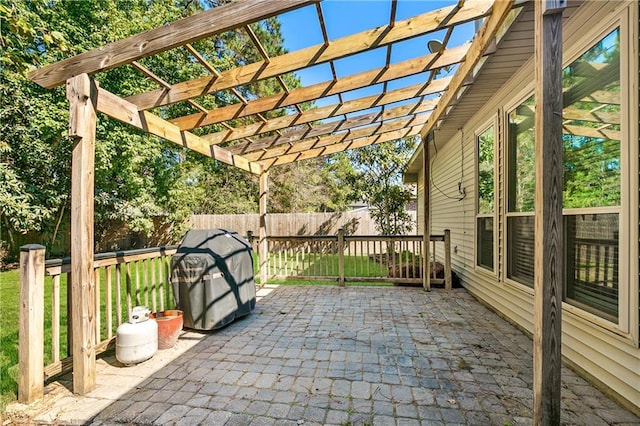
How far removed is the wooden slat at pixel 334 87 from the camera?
3129mm

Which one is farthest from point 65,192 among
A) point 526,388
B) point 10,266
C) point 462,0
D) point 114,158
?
point 526,388

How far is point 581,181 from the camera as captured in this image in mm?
2463

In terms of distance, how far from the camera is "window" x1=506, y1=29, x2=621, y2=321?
211 centimetres

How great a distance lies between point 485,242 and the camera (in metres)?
4.60

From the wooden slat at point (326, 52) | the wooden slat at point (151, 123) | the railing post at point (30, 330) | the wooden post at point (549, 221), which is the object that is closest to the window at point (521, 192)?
the wooden slat at point (326, 52)

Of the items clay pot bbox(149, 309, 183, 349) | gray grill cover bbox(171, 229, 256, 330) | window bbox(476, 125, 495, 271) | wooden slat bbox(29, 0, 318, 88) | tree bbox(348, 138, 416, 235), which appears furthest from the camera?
tree bbox(348, 138, 416, 235)

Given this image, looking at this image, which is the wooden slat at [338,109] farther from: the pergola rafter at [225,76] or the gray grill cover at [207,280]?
the gray grill cover at [207,280]

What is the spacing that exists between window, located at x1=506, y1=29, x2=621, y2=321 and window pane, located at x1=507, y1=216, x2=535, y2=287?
25.9 inches

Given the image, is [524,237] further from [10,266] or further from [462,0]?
[10,266]

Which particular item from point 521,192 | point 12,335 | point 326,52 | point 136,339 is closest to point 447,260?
point 521,192

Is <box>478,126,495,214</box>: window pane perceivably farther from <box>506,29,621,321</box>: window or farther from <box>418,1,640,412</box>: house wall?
<box>506,29,621,321</box>: window

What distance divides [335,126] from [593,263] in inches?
140

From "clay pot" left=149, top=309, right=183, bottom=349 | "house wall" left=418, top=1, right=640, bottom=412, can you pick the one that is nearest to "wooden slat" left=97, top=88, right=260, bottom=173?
"clay pot" left=149, top=309, right=183, bottom=349

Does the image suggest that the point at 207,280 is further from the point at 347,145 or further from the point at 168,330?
the point at 347,145
